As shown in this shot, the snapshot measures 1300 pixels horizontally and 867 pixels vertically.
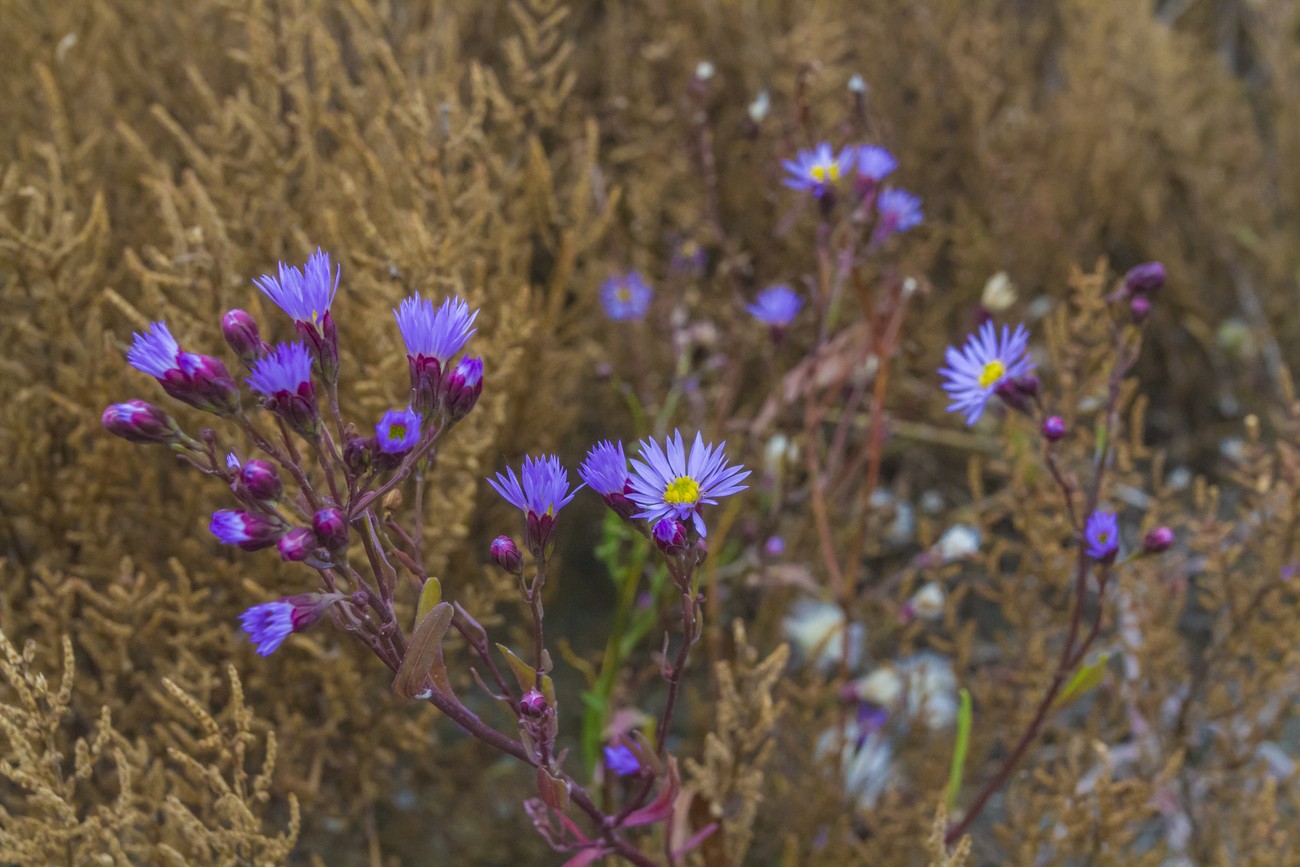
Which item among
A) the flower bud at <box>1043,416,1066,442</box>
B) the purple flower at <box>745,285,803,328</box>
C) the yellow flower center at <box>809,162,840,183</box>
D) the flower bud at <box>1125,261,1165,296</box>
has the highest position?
the yellow flower center at <box>809,162,840,183</box>

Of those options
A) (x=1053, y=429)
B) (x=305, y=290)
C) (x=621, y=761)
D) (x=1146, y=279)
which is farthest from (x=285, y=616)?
(x=1146, y=279)

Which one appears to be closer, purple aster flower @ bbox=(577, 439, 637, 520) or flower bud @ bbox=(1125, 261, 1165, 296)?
purple aster flower @ bbox=(577, 439, 637, 520)

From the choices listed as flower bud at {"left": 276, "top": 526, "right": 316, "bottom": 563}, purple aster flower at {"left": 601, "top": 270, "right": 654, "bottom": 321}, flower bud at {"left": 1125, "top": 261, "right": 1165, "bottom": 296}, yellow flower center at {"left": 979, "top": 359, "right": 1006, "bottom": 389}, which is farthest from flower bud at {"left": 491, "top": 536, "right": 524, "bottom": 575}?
purple aster flower at {"left": 601, "top": 270, "right": 654, "bottom": 321}

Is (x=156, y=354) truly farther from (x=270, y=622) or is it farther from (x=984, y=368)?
(x=984, y=368)

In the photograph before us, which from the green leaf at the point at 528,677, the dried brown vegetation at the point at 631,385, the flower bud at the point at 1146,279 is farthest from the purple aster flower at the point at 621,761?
the flower bud at the point at 1146,279

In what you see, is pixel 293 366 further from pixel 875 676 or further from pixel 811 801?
pixel 875 676

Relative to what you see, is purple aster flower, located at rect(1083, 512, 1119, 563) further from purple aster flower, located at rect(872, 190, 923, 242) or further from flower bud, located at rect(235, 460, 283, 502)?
flower bud, located at rect(235, 460, 283, 502)

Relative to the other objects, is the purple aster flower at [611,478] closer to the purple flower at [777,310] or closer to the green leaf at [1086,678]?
the green leaf at [1086,678]
